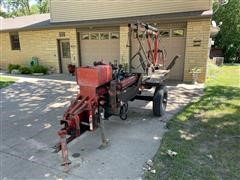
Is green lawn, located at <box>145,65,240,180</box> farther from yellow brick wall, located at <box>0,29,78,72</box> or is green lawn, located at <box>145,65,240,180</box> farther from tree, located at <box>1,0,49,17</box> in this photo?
tree, located at <box>1,0,49,17</box>

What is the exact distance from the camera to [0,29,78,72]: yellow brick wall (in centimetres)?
1330

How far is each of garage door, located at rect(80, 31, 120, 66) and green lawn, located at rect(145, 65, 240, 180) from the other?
6.58m

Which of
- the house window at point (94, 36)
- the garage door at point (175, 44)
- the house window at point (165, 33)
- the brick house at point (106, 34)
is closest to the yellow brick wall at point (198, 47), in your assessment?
the brick house at point (106, 34)

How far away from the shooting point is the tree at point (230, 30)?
70.9ft

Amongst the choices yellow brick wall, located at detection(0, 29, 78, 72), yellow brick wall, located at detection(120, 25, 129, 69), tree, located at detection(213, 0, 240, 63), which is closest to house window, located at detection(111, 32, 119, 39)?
yellow brick wall, located at detection(120, 25, 129, 69)

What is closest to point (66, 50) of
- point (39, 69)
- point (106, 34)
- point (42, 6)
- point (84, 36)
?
point (84, 36)

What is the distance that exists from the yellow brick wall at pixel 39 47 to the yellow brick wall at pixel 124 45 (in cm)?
300

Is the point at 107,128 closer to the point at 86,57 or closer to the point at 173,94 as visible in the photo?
the point at 173,94

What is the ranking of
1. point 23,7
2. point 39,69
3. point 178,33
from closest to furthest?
point 178,33 < point 39,69 < point 23,7

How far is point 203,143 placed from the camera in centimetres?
432

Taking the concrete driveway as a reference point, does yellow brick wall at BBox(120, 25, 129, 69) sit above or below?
above

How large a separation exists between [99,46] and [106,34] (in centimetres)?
80

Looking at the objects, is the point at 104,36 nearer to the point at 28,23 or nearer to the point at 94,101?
the point at 28,23

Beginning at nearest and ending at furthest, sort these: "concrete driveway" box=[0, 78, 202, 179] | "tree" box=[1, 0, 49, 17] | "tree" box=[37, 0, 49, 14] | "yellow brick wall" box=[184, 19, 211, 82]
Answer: "concrete driveway" box=[0, 78, 202, 179] < "yellow brick wall" box=[184, 19, 211, 82] < "tree" box=[37, 0, 49, 14] < "tree" box=[1, 0, 49, 17]
